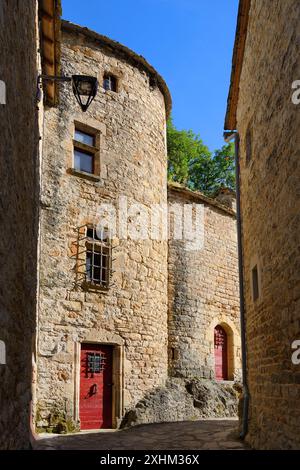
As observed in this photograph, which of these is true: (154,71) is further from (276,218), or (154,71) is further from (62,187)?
(276,218)

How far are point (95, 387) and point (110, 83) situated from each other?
6.84 metres

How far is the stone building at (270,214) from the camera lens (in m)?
4.96

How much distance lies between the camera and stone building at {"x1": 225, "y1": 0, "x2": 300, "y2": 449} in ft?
16.3

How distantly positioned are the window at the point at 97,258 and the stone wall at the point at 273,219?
Result: 357 cm

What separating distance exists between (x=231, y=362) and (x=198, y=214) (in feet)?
13.7

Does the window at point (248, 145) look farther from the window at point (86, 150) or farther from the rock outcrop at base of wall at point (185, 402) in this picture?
the rock outcrop at base of wall at point (185, 402)

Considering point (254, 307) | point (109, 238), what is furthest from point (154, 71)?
point (254, 307)

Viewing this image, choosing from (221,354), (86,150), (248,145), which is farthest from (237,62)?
(221,354)

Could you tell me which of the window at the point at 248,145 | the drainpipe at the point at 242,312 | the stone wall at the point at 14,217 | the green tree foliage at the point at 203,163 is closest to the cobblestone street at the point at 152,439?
the drainpipe at the point at 242,312

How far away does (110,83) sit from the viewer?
12062mm

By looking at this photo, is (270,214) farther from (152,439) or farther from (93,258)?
(93,258)

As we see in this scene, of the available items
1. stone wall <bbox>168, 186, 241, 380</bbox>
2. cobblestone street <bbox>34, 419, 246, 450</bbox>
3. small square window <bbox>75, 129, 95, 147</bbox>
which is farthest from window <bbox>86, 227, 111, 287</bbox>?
cobblestone street <bbox>34, 419, 246, 450</bbox>

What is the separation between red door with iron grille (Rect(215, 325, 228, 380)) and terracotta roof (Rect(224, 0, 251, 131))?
6321 mm

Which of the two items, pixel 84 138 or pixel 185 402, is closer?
pixel 84 138
